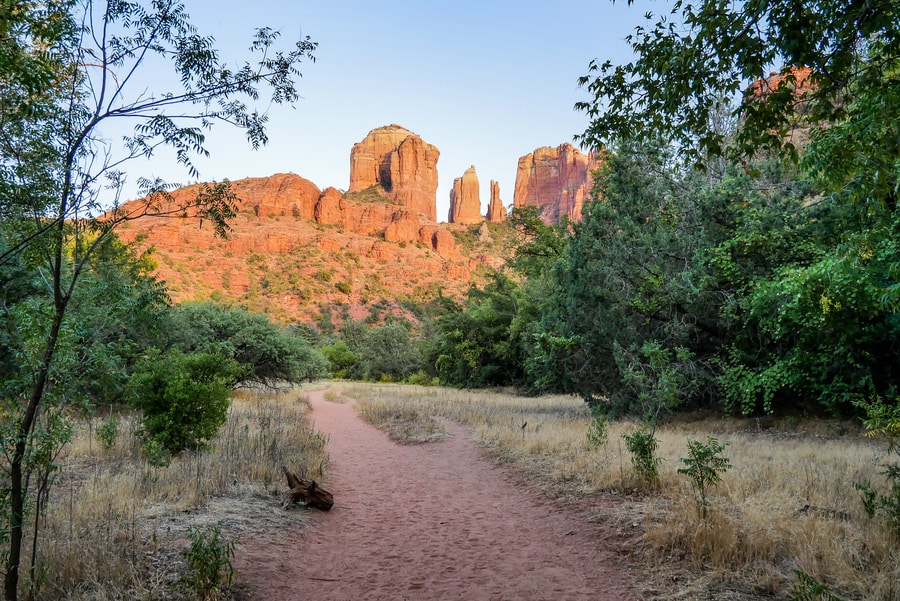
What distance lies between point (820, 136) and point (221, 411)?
369 inches

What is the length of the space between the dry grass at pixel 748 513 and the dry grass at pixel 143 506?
3998 mm

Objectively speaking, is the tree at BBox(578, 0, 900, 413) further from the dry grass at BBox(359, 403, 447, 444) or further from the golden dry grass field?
Result: the dry grass at BBox(359, 403, 447, 444)

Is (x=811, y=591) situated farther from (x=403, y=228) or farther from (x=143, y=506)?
(x=403, y=228)

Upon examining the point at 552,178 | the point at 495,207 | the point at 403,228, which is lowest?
the point at 403,228

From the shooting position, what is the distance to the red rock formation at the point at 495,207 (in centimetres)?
14815

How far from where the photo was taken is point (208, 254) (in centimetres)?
7962

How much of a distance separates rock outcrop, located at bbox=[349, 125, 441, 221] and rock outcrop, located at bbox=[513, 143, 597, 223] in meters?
29.4

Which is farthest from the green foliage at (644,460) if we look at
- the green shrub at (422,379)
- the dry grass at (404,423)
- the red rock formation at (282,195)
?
the red rock formation at (282,195)

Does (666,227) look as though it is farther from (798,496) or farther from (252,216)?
(252,216)

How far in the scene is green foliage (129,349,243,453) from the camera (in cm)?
806

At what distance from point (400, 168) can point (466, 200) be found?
82.8ft

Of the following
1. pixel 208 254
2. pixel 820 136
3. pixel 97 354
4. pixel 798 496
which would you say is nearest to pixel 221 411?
pixel 97 354

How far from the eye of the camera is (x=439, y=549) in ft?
16.8

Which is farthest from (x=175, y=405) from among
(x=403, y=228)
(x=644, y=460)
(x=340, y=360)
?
(x=403, y=228)
